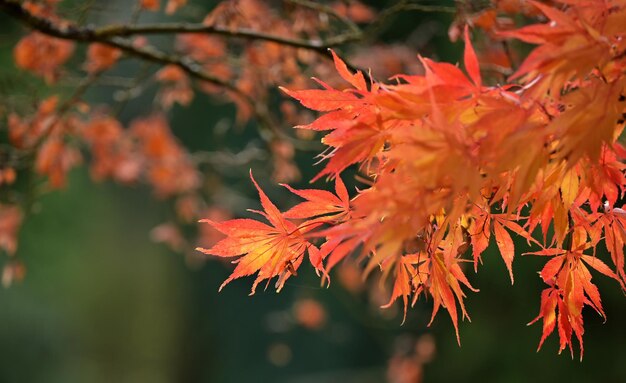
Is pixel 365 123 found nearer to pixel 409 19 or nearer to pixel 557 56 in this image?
pixel 557 56

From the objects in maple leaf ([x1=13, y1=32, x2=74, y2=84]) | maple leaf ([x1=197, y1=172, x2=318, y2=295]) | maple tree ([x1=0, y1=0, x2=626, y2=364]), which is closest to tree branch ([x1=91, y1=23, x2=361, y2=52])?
maple tree ([x1=0, y1=0, x2=626, y2=364])

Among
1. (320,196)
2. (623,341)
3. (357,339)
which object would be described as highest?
(320,196)

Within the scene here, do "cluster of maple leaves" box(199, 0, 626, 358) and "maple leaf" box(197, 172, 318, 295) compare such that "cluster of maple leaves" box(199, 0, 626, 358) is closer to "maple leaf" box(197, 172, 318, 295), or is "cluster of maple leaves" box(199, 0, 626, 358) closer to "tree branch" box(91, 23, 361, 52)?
"maple leaf" box(197, 172, 318, 295)

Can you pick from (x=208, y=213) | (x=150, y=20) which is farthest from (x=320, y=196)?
(x=150, y=20)

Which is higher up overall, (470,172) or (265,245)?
(470,172)

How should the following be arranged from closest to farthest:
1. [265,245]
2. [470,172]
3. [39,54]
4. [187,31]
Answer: [470,172], [265,245], [187,31], [39,54]

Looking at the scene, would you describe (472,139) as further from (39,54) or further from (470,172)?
(39,54)

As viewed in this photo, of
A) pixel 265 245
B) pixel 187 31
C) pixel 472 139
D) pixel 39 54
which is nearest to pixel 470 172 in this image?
pixel 472 139

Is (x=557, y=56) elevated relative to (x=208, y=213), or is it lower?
elevated

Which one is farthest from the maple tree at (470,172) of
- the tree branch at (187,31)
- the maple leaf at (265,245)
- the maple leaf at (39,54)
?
the maple leaf at (39,54)
